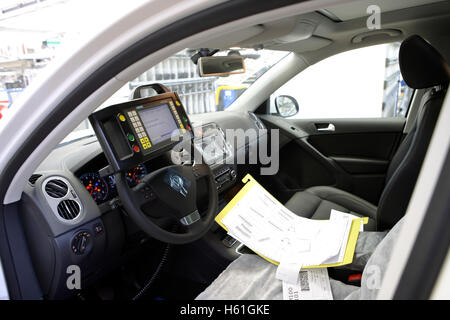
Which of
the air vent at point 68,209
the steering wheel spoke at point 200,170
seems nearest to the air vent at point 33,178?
the air vent at point 68,209

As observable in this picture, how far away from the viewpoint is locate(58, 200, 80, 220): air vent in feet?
4.09

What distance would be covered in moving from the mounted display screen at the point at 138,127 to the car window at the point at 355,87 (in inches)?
86.2

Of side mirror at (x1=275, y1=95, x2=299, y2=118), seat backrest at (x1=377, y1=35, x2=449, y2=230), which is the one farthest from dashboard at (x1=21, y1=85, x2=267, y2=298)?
side mirror at (x1=275, y1=95, x2=299, y2=118)

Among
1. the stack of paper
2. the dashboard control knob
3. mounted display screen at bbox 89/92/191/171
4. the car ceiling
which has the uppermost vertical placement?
the car ceiling

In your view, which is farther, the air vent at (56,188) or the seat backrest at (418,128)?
the seat backrest at (418,128)

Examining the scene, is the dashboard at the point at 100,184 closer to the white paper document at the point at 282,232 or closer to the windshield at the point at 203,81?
the white paper document at the point at 282,232

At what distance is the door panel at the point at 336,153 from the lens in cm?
266

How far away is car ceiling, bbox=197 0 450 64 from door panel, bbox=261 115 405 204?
0.60 meters

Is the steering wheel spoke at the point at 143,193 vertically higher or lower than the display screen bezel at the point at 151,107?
lower

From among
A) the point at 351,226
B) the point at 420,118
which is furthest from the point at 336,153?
the point at 351,226

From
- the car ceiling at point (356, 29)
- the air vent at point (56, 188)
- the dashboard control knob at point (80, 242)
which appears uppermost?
the car ceiling at point (356, 29)

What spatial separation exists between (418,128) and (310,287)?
947 mm

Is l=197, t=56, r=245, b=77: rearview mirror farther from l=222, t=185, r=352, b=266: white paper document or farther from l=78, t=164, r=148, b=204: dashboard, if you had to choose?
l=222, t=185, r=352, b=266: white paper document

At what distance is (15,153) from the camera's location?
852 millimetres
